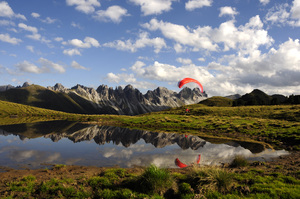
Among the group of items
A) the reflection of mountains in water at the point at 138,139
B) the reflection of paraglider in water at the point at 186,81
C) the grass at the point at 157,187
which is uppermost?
the reflection of paraglider in water at the point at 186,81

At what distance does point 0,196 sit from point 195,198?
1175 cm

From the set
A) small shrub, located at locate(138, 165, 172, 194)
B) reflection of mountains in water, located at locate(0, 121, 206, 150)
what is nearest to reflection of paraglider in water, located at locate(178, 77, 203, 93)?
reflection of mountains in water, located at locate(0, 121, 206, 150)

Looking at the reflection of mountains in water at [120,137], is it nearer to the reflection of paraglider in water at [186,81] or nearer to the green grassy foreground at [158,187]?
the reflection of paraglider in water at [186,81]

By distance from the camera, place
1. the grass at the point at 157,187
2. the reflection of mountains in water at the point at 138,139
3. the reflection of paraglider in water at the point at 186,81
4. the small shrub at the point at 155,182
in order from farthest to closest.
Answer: the reflection of paraglider in water at the point at 186,81 → the reflection of mountains in water at the point at 138,139 → the small shrub at the point at 155,182 → the grass at the point at 157,187

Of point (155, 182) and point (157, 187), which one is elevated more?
point (155, 182)

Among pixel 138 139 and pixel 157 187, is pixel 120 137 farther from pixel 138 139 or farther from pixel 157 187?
pixel 157 187

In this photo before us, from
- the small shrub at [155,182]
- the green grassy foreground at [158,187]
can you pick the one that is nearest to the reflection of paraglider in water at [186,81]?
the green grassy foreground at [158,187]

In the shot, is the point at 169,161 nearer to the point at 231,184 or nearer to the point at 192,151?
the point at 192,151

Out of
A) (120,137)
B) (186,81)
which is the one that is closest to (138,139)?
(120,137)

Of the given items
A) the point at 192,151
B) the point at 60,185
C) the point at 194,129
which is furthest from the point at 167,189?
the point at 194,129

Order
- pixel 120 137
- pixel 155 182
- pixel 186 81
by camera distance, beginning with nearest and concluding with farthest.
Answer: pixel 155 182 < pixel 120 137 < pixel 186 81

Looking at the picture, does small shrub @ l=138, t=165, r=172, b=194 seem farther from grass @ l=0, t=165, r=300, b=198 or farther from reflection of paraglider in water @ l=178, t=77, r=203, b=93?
reflection of paraglider in water @ l=178, t=77, r=203, b=93

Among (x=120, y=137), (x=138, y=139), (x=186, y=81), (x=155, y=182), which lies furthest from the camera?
(x=186, y=81)

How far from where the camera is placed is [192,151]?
2928 centimetres
